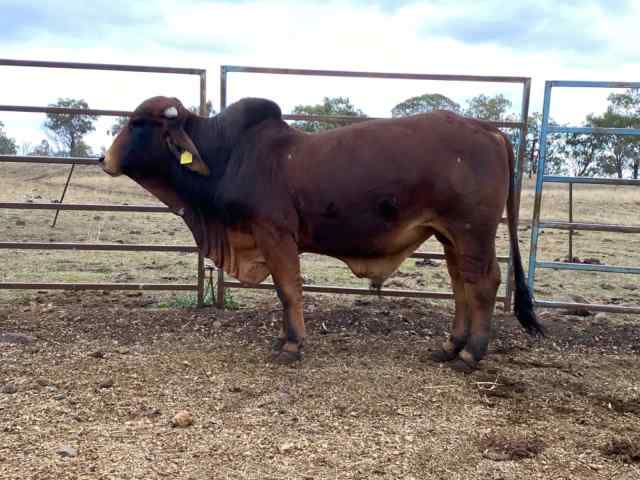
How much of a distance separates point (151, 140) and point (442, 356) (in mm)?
2990

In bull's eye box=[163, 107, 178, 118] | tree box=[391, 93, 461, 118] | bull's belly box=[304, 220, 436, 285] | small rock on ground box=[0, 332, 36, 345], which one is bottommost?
small rock on ground box=[0, 332, 36, 345]

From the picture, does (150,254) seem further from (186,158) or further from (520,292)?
(520,292)

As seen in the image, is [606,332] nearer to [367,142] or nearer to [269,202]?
[367,142]

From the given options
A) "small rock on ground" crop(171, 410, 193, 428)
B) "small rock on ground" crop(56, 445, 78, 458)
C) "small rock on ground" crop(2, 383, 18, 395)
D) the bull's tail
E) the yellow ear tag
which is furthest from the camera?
the bull's tail

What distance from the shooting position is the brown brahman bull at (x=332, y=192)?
14.5 feet

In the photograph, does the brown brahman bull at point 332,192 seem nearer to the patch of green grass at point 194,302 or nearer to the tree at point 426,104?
the patch of green grass at point 194,302

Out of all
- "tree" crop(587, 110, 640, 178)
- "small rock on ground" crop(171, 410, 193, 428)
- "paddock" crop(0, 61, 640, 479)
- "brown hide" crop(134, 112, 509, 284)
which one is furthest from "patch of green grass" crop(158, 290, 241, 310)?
"tree" crop(587, 110, 640, 178)

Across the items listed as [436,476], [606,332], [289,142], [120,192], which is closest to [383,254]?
[289,142]

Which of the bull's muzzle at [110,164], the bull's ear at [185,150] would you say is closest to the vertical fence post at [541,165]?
the bull's ear at [185,150]

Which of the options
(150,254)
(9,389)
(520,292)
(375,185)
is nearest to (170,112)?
(375,185)

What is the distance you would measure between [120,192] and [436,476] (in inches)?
688

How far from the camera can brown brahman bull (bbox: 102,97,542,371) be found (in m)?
4.41

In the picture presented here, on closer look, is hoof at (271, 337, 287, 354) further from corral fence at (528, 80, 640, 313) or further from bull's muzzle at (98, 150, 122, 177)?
corral fence at (528, 80, 640, 313)

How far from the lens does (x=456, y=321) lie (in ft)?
15.9
